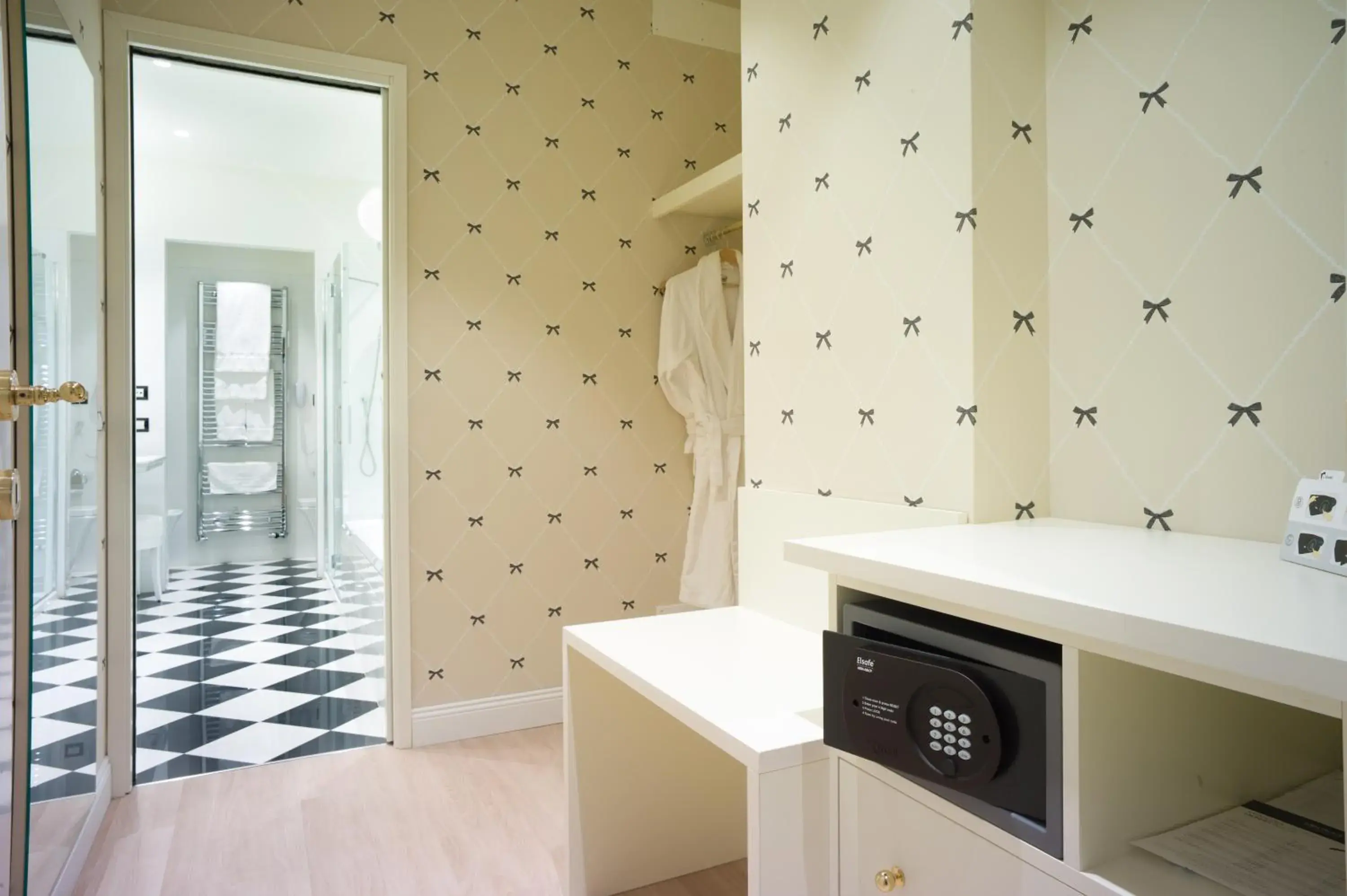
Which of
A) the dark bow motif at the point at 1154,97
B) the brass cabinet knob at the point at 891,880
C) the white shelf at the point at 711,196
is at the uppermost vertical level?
the white shelf at the point at 711,196

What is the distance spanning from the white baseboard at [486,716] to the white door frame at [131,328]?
0.05 m

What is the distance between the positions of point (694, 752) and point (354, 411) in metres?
2.74

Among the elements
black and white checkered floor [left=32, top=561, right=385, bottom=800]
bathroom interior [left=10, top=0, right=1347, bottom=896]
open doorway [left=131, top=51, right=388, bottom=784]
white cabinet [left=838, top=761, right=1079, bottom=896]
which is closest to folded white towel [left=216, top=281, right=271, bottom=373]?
open doorway [left=131, top=51, right=388, bottom=784]

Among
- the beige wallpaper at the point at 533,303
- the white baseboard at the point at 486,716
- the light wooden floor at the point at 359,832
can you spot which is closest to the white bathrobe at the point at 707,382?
the beige wallpaper at the point at 533,303

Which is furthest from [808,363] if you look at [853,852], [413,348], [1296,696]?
[413,348]

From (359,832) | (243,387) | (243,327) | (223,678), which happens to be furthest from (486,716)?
Result: (243,327)

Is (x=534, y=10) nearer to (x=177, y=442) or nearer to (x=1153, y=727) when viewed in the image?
(x=1153, y=727)

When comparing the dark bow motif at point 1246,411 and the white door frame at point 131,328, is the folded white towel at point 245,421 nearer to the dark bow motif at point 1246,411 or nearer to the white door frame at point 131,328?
the white door frame at point 131,328

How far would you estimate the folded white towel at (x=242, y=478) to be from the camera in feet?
17.3

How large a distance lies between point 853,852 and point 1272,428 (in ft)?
2.55

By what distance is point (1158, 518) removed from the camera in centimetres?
122

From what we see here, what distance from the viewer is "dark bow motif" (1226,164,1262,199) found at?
1.08 m

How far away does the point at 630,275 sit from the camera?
9.25 feet

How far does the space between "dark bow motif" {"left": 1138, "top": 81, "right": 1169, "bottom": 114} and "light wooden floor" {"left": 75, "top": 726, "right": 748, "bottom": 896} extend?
5.34 feet
